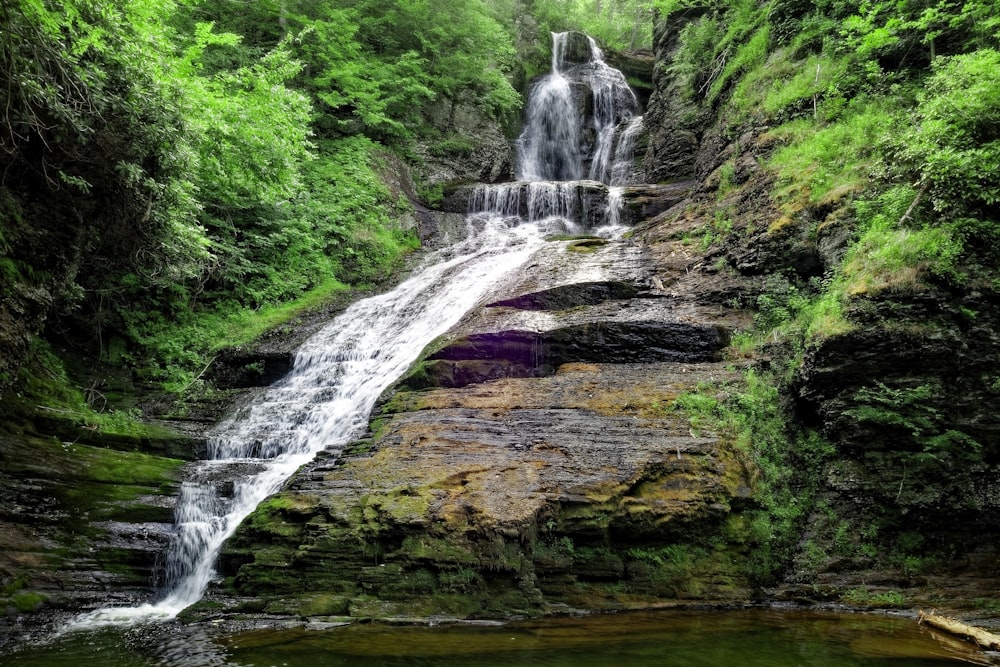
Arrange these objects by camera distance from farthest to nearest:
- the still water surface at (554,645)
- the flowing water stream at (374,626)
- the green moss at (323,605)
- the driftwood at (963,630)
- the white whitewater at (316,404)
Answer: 1. the white whitewater at (316,404)
2. the green moss at (323,605)
3. the driftwood at (963,630)
4. the flowing water stream at (374,626)
5. the still water surface at (554,645)

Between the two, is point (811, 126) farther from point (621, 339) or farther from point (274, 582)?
point (274, 582)

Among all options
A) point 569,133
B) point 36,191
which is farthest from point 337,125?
point 36,191

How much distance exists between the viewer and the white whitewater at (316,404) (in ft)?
23.1

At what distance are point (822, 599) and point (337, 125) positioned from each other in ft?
59.9

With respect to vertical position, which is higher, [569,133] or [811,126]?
[569,133]

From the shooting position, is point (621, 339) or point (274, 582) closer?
point (274, 582)

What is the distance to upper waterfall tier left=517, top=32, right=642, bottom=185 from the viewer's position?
2274cm

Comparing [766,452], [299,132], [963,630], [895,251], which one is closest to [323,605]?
[766,452]

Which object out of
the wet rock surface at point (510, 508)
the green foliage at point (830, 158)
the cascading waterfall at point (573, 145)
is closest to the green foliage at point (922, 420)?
the wet rock surface at point (510, 508)

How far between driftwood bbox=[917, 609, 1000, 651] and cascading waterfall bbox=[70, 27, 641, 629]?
712cm

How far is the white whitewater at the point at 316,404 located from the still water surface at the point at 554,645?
1.09 meters

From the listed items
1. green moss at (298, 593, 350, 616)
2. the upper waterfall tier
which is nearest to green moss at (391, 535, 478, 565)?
green moss at (298, 593, 350, 616)

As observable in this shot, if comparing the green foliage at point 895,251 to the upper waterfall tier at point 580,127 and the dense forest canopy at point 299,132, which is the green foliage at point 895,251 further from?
the upper waterfall tier at point 580,127

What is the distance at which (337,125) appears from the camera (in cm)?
1870
